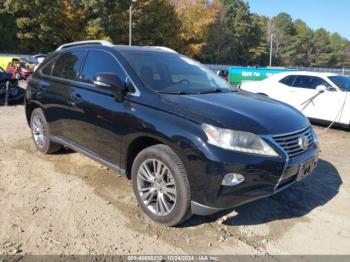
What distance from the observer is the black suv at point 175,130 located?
3355mm

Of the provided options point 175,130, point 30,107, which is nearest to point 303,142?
point 175,130

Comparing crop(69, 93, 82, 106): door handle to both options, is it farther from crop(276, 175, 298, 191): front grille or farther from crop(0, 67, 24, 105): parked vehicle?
crop(0, 67, 24, 105): parked vehicle

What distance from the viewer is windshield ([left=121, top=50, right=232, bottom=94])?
13.7 feet

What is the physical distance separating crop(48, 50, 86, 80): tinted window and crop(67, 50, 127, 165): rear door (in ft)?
0.58

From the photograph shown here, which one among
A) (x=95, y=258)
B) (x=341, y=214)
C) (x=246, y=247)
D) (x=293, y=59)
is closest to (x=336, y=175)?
(x=341, y=214)

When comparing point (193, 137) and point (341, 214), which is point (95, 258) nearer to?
point (193, 137)

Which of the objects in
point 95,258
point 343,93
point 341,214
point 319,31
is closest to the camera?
point 95,258

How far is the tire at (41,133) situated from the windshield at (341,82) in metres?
7.17

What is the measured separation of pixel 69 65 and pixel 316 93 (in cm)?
686

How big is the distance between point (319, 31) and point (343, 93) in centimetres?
12474

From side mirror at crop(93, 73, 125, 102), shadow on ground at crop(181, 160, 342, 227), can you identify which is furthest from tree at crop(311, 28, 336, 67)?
side mirror at crop(93, 73, 125, 102)

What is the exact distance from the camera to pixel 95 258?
323 cm

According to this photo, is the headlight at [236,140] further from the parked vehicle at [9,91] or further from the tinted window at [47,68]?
the parked vehicle at [9,91]

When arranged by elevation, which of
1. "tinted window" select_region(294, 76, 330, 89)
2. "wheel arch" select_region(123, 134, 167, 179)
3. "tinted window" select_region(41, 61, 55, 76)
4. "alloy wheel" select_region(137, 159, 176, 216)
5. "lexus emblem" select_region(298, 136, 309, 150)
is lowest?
"alloy wheel" select_region(137, 159, 176, 216)
